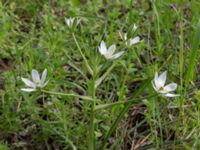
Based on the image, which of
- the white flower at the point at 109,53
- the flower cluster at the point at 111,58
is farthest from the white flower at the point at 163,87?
the white flower at the point at 109,53

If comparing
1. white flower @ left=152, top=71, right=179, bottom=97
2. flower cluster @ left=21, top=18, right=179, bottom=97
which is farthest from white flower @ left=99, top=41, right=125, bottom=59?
white flower @ left=152, top=71, right=179, bottom=97

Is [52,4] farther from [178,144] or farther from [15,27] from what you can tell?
[178,144]

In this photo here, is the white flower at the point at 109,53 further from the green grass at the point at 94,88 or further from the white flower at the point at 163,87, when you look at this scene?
the white flower at the point at 163,87

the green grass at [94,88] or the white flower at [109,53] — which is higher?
the white flower at [109,53]

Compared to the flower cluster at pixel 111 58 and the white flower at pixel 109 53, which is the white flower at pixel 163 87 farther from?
the white flower at pixel 109 53

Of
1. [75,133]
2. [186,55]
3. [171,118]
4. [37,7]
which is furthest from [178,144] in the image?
[37,7]

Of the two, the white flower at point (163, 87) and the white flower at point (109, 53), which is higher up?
the white flower at point (109, 53)

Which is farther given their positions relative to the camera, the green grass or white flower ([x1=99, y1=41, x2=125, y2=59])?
the green grass

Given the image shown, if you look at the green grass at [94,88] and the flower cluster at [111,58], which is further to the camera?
the green grass at [94,88]

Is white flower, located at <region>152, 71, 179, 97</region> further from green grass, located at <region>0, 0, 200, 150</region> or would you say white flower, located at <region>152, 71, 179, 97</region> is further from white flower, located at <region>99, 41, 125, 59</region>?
white flower, located at <region>99, 41, 125, 59</region>
